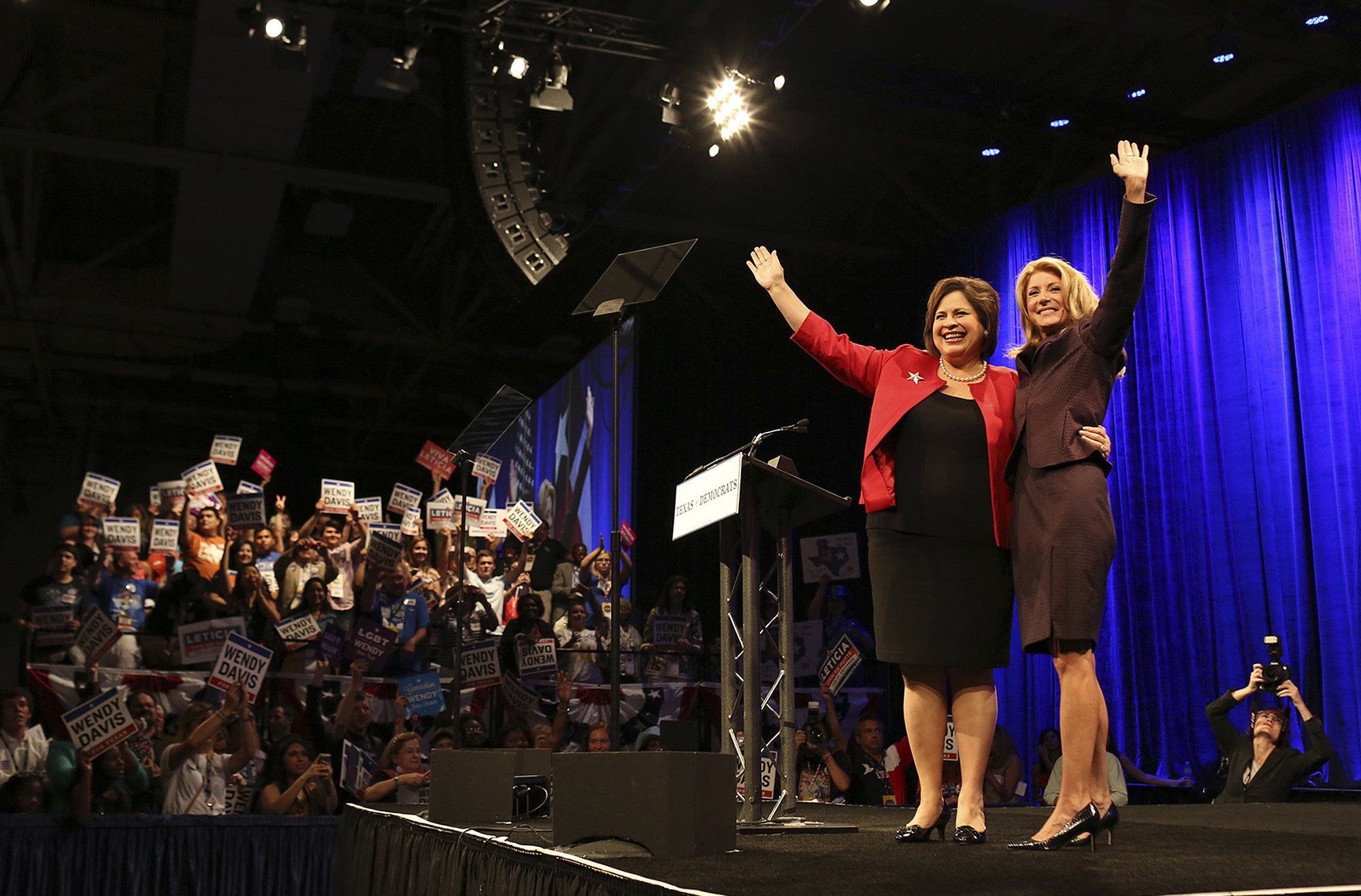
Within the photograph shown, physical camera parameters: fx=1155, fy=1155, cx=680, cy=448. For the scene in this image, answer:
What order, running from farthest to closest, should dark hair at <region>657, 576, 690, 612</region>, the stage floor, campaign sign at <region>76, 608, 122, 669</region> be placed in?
1. dark hair at <region>657, 576, 690, 612</region>
2. campaign sign at <region>76, 608, 122, 669</region>
3. the stage floor

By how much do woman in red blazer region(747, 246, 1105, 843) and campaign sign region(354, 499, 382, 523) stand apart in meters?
5.81

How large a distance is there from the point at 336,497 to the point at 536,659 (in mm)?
2211

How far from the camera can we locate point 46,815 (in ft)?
16.1

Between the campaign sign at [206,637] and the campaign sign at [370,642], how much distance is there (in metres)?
0.57

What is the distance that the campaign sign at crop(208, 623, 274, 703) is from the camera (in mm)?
5531

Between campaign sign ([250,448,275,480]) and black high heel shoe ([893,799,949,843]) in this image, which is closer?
black high heel shoe ([893,799,949,843])

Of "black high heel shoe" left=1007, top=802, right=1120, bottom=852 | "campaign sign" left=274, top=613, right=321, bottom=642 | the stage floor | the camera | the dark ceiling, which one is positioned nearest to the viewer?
the stage floor

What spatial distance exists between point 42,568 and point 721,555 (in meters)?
15.3

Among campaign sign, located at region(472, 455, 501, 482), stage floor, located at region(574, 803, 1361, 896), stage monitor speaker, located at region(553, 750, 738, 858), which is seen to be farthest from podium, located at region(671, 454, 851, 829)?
campaign sign, located at region(472, 455, 501, 482)

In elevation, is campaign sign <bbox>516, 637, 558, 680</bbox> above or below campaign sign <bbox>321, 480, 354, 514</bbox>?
below

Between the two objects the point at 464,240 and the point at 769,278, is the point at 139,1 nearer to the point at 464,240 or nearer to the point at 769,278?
the point at 464,240

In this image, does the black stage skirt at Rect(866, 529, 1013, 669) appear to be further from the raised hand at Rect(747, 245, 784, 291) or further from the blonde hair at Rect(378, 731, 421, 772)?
the blonde hair at Rect(378, 731, 421, 772)

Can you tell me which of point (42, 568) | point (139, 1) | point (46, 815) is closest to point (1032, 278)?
point (46, 815)

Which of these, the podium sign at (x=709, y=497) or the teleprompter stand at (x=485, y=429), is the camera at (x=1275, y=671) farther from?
the teleprompter stand at (x=485, y=429)
